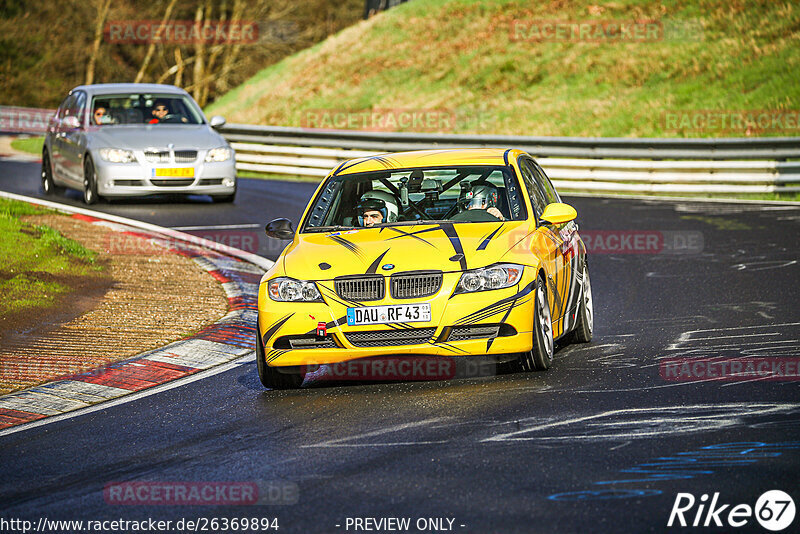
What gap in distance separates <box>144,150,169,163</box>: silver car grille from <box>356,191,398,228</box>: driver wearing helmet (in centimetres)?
1048

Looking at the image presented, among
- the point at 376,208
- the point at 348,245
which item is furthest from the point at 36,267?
the point at 348,245

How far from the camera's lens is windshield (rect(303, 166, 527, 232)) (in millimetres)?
9398

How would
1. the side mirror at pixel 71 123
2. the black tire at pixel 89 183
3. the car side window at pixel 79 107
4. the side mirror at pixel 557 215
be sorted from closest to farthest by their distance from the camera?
the side mirror at pixel 557 215 < the black tire at pixel 89 183 < the side mirror at pixel 71 123 < the car side window at pixel 79 107

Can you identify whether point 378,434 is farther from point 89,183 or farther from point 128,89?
point 128,89

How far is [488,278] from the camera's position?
27.3 feet

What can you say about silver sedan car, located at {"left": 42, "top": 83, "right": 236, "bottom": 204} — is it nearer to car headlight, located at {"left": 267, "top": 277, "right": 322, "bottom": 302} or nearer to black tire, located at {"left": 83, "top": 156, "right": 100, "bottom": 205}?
black tire, located at {"left": 83, "top": 156, "right": 100, "bottom": 205}

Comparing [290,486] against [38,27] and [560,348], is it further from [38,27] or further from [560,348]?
[38,27]

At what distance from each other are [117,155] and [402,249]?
11924 millimetres

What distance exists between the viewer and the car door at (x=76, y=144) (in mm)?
20500

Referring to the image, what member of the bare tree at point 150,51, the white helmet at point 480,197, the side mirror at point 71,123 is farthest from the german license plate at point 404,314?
the bare tree at point 150,51

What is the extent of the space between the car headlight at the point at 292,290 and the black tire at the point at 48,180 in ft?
47.5

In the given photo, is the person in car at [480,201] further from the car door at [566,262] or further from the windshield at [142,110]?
the windshield at [142,110]

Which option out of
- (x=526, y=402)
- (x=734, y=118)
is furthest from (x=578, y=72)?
(x=526, y=402)

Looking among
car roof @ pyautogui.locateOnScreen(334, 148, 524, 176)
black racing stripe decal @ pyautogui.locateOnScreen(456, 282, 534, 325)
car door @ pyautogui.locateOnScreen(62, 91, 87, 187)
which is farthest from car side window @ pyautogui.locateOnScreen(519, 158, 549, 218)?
car door @ pyautogui.locateOnScreen(62, 91, 87, 187)
